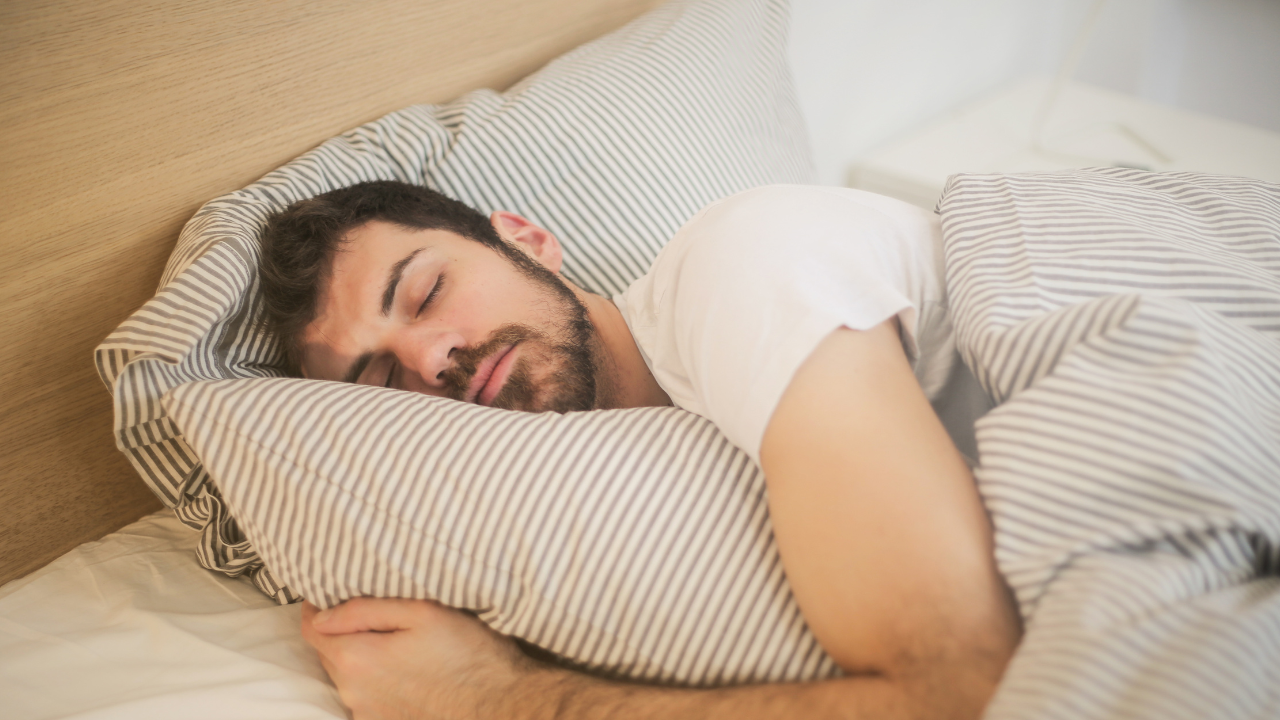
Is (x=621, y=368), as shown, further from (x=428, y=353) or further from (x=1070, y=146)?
(x=1070, y=146)

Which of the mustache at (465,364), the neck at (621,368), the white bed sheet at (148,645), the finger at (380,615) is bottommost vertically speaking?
the white bed sheet at (148,645)

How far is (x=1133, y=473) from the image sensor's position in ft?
1.52

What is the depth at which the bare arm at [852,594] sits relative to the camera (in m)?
0.47

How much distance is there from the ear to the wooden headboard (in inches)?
9.9

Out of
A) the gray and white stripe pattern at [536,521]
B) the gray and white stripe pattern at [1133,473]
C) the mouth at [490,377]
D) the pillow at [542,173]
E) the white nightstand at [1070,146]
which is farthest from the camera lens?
the white nightstand at [1070,146]

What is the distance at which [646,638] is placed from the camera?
565 millimetres

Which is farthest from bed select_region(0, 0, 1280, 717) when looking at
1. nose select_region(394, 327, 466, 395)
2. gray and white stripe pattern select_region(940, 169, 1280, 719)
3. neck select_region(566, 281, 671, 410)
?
neck select_region(566, 281, 671, 410)

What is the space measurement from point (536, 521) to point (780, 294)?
0.86ft

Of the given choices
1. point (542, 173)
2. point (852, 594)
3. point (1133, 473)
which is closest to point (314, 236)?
point (542, 173)

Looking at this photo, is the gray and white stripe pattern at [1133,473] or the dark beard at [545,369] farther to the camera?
the dark beard at [545,369]

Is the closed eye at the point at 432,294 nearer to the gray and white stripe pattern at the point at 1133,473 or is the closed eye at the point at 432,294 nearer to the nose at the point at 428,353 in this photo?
the nose at the point at 428,353

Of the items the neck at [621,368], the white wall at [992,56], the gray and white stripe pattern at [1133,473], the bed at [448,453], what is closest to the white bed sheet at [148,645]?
the bed at [448,453]

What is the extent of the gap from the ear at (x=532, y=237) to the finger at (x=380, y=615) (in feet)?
1.57

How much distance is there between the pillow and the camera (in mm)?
717
